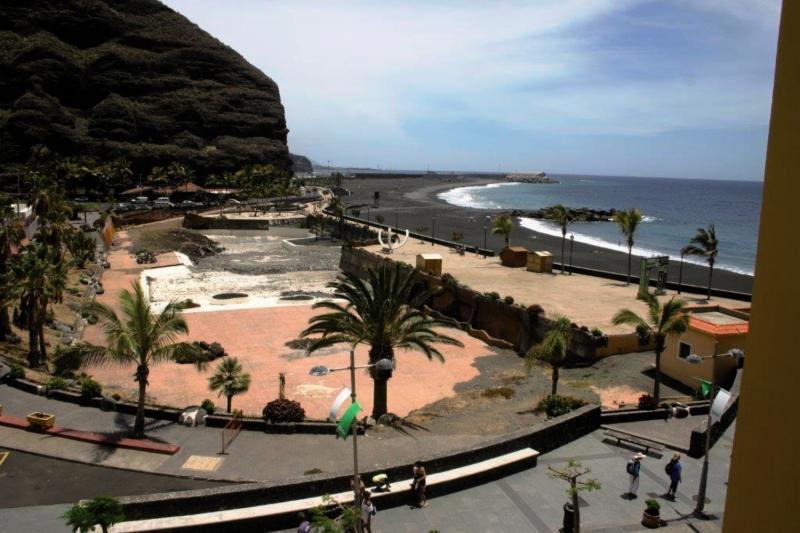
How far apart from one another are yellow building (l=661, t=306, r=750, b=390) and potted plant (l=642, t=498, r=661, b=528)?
1174cm

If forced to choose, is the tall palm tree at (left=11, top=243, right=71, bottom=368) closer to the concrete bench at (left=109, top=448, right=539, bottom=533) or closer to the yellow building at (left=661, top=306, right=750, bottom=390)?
the concrete bench at (left=109, top=448, right=539, bottom=533)

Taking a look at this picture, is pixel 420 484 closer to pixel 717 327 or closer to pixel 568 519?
pixel 568 519

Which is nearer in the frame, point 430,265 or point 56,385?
point 56,385

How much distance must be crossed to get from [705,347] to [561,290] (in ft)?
55.6

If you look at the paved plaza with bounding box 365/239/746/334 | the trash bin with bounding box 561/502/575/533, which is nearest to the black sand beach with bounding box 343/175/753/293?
the paved plaza with bounding box 365/239/746/334

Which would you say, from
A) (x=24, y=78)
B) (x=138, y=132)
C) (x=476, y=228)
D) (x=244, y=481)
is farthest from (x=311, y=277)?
(x=24, y=78)

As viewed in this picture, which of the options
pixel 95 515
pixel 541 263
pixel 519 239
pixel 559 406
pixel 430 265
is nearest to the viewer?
pixel 95 515

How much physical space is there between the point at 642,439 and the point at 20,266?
79.5 feet

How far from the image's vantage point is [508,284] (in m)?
42.7

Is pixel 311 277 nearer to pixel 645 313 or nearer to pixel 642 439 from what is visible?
pixel 645 313

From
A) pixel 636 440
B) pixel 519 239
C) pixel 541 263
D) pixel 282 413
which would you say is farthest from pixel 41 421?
pixel 519 239

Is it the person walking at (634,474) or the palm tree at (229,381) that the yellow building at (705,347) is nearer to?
the person walking at (634,474)

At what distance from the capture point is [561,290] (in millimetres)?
40625

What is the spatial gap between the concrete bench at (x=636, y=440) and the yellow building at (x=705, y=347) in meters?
7.36
